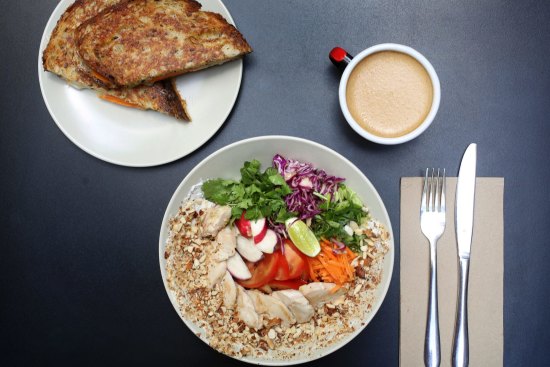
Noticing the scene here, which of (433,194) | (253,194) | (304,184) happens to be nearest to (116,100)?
(253,194)

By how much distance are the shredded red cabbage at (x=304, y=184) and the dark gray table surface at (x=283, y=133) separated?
14cm

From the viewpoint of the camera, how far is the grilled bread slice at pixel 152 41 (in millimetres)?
1278

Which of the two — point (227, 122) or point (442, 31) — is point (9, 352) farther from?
point (442, 31)

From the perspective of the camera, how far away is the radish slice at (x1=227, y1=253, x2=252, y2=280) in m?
1.25

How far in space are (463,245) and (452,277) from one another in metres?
0.10

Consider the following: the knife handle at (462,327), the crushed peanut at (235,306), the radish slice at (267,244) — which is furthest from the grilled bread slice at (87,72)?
the knife handle at (462,327)

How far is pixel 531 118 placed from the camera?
1382mm

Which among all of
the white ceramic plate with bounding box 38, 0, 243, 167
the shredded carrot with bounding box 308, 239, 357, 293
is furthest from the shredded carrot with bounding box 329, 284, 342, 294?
the white ceramic plate with bounding box 38, 0, 243, 167

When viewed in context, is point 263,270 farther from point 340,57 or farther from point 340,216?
point 340,57

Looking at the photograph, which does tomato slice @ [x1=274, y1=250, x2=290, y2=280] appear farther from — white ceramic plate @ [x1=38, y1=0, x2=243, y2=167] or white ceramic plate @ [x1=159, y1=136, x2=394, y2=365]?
white ceramic plate @ [x1=38, y1=0, x2=243, y2=167]

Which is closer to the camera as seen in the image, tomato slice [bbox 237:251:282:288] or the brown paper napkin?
tomato slice [bbox 237:251:282:288]

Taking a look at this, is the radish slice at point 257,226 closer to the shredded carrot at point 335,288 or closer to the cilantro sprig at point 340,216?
the cilantro sprig at point 340,216

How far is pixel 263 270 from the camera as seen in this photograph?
1259 mm

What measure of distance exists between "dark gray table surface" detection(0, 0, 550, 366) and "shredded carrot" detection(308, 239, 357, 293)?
0.19 metres
